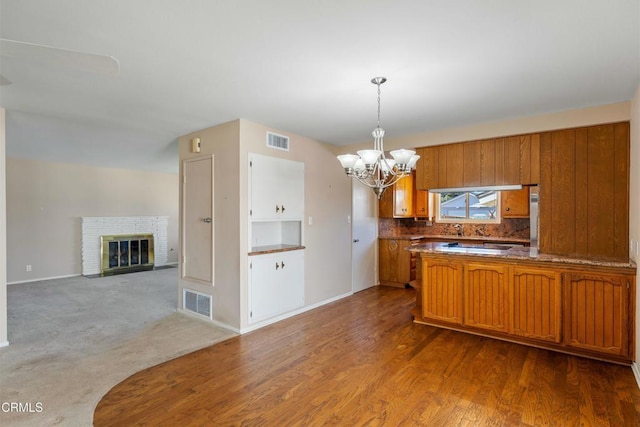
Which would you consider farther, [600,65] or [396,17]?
[600,65]

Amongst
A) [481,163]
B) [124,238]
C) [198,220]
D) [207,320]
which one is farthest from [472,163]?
[124,238]

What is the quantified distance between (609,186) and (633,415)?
2.14 metres

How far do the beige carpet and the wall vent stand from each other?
2.25 meters

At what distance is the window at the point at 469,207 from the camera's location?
6.14 metres

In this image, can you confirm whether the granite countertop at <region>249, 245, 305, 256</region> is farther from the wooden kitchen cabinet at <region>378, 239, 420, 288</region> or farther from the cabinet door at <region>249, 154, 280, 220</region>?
the wooden kitchen cabinet at <region>378, 239, 420, 288</region>

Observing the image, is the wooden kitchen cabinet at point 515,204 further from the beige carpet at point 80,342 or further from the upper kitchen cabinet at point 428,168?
the beige carpet at point 80,342

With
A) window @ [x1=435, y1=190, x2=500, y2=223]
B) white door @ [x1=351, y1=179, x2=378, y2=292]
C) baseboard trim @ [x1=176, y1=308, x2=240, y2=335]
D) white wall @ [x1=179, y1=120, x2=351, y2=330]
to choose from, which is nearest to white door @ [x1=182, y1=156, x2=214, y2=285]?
white wall @ [x1=179, y1=120, x2=351, y2=330]

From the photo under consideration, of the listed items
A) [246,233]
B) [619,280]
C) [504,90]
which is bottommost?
[619,280]

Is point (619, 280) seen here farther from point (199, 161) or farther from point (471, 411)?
point (199, 161)

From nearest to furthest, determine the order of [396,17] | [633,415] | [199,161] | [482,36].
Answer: [396,17]
[482,36]
[633,415]
[199,161]

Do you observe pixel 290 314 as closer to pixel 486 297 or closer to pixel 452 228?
A: pixel 486 297

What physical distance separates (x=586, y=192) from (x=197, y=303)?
4.57 m

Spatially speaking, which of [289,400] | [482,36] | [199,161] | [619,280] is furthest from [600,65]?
[199,161]

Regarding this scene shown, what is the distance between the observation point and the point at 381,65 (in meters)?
2.33
